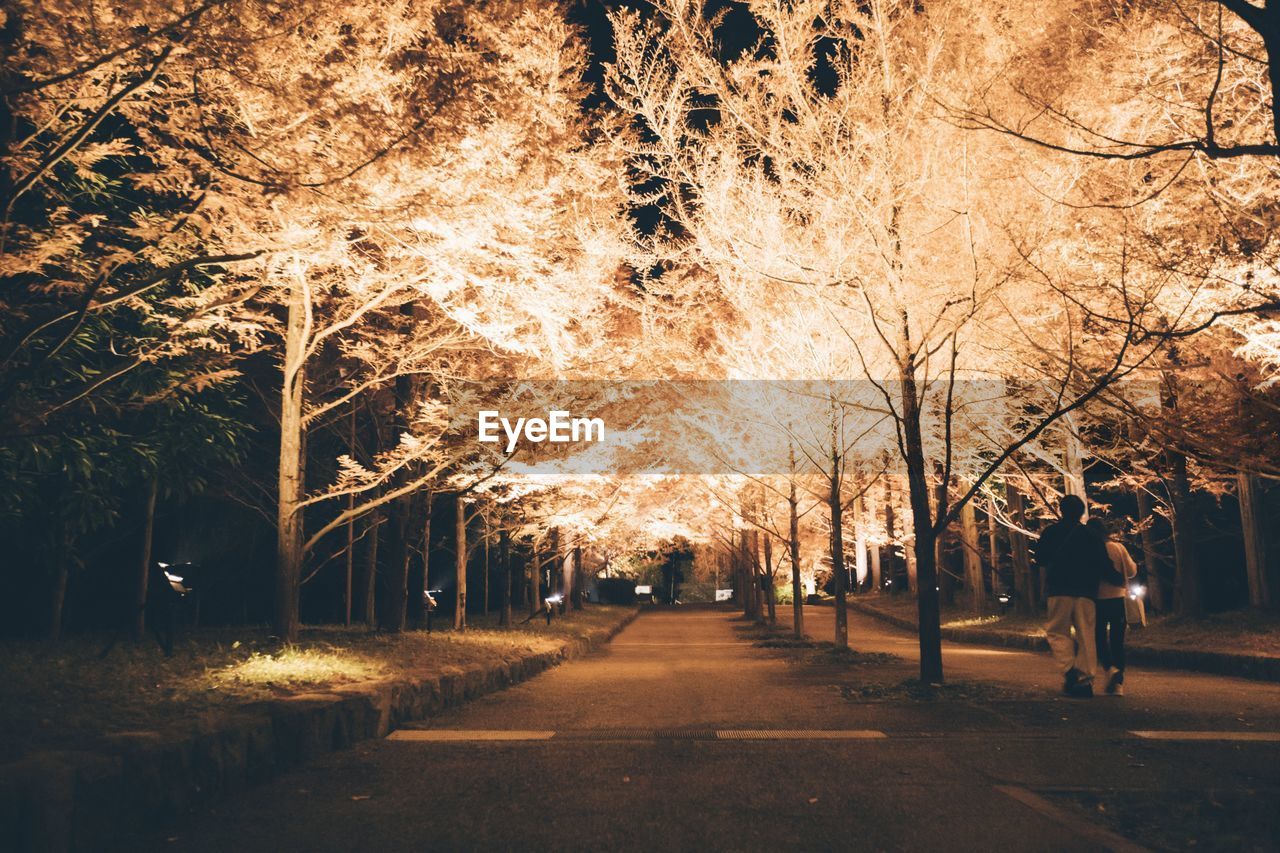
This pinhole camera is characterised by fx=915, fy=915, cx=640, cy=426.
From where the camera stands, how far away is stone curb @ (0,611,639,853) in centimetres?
398

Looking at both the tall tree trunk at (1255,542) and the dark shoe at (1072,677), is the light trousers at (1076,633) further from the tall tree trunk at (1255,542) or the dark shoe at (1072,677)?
the tall tree trunk at (1255,542)

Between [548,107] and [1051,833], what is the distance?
879 cm

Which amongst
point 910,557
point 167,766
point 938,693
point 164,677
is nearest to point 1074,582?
point 938,693

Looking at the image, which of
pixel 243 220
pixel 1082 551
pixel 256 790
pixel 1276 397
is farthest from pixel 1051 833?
pixel 1276 397

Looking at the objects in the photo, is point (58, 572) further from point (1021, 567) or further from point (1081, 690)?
point (1021, 567)

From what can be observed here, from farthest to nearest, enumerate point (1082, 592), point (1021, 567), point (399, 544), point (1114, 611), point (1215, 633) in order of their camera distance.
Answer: point (1021, 567)
point (399, 544)
point (1215, 633)
point (1114, 611)
point (1082, 592)

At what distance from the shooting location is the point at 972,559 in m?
29.7

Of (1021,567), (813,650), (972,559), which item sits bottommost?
(813,650)

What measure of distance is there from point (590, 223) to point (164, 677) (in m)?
8.36

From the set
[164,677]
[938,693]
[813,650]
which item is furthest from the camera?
[813,650]

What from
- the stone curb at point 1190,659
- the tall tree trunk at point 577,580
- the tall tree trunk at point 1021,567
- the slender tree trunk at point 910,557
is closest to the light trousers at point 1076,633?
the stone curb at point 1190,659

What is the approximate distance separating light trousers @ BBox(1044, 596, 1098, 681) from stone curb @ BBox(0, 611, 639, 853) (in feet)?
21.2

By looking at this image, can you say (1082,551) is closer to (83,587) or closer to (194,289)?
(194,289)

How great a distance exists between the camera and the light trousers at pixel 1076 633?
9.00 meters
